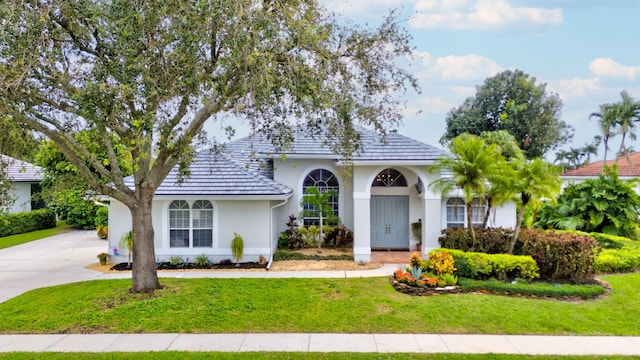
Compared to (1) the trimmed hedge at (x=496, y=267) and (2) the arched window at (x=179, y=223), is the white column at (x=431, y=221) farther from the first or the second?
(2) the arched window at (x=179, y=223)

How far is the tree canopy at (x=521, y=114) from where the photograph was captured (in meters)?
32.4

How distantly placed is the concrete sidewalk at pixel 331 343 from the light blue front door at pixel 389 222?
8.80 metres

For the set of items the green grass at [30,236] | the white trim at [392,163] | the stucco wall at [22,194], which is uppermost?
the white trim at [392,163]

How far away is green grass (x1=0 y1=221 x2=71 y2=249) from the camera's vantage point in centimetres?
2024

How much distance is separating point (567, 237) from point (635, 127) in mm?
34947

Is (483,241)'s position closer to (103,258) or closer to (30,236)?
(103,258)

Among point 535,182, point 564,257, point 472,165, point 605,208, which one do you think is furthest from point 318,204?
point 605,208

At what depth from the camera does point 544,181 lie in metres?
12.0

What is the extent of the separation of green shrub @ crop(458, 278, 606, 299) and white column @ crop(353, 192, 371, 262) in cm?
446

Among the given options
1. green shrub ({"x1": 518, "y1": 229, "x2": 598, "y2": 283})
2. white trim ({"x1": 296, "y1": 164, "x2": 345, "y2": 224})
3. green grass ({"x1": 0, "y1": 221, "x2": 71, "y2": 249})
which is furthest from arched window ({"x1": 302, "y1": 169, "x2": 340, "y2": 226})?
green grass ({"x1": 0, "y1": 221, "x2": 71, "y2": 249})

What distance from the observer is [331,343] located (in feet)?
25.3

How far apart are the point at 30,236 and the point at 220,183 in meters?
15.3

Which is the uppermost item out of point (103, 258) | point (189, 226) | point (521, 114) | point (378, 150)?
point (521, 114)

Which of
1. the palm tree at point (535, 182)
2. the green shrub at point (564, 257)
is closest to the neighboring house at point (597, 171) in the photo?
the palm tree at point (535, 182)
